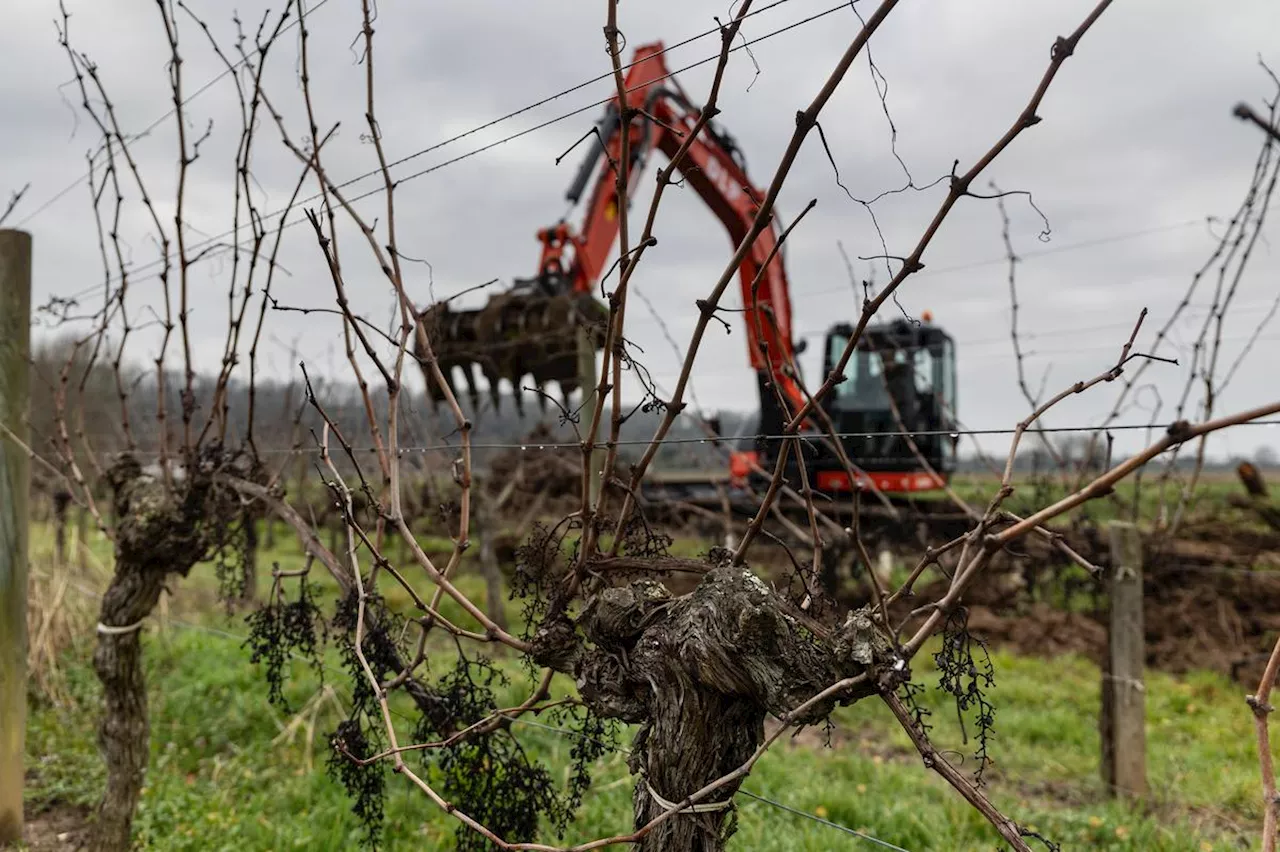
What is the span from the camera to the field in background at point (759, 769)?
362 centimetres

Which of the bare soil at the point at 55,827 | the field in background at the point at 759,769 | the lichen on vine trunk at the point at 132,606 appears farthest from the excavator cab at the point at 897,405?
the lichen on vine trunk at the point at 132,606

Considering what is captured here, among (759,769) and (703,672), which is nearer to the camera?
(703,672)

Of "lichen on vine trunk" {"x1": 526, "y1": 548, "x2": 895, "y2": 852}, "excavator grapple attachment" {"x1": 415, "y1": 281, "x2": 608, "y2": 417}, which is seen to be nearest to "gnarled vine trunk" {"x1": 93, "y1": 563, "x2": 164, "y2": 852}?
"lichen on vine trunk" {"x1": 526, "y1": 548, "x2": 895, "y2": 852}

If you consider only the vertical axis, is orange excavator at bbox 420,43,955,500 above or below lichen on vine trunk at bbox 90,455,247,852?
above

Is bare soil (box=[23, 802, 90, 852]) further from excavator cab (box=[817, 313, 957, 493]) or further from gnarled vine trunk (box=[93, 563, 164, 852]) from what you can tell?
excavator cab (box=[817, 313, 957, 493])

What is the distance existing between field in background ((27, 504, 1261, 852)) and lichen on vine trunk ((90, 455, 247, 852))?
18.0 inches

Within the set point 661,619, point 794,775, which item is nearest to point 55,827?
point 794,775

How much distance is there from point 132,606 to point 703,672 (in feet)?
8.42

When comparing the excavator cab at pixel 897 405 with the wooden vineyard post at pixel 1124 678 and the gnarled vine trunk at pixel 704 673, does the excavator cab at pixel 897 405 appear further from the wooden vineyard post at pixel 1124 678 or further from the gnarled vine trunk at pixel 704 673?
the gnarled vine trunk at pixel 704 673

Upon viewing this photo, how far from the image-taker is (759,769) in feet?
13.9

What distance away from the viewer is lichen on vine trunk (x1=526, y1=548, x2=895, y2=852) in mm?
1353

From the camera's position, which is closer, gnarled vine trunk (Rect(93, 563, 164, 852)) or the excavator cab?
gnarled vine trunk (Rect(93, 563, 164, 852))

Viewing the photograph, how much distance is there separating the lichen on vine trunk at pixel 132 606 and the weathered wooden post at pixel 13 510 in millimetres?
766

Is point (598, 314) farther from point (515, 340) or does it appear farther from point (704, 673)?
point (704, 673)
